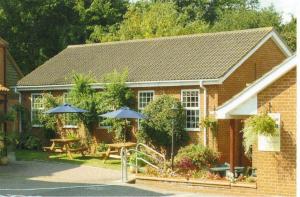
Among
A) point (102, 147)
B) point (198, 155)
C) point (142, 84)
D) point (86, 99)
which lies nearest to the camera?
point (198, 155)

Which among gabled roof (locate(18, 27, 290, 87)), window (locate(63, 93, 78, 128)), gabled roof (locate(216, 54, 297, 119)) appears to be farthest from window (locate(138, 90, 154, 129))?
gabled roof (locate(216, 54, 297, 119))

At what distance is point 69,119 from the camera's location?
→ 1156 inches

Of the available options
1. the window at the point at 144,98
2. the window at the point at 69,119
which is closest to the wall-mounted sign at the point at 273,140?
the window at the point at 144,98

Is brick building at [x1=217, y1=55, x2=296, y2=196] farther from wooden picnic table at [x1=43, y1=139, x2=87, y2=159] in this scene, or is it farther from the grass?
wooden picnic table at [x1=43, y1=139, x2=87, y2=159]

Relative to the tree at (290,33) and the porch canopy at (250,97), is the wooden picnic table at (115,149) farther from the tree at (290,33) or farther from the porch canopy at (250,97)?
the tree at (290,33)

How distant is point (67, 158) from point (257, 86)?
40.8 feet

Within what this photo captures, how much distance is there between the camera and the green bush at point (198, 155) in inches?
860

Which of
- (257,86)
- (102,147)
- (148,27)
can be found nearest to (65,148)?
(102,147)

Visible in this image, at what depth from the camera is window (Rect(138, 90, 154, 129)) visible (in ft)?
86.5

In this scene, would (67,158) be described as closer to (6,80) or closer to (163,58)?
(163,58)

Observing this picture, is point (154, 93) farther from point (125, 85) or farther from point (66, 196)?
point (66, 196)

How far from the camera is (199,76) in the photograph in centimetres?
2430

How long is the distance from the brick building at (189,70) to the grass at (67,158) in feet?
6.99

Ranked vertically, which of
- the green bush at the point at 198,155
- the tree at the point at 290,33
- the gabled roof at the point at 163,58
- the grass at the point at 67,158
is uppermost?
the tree at the point at 290,33
